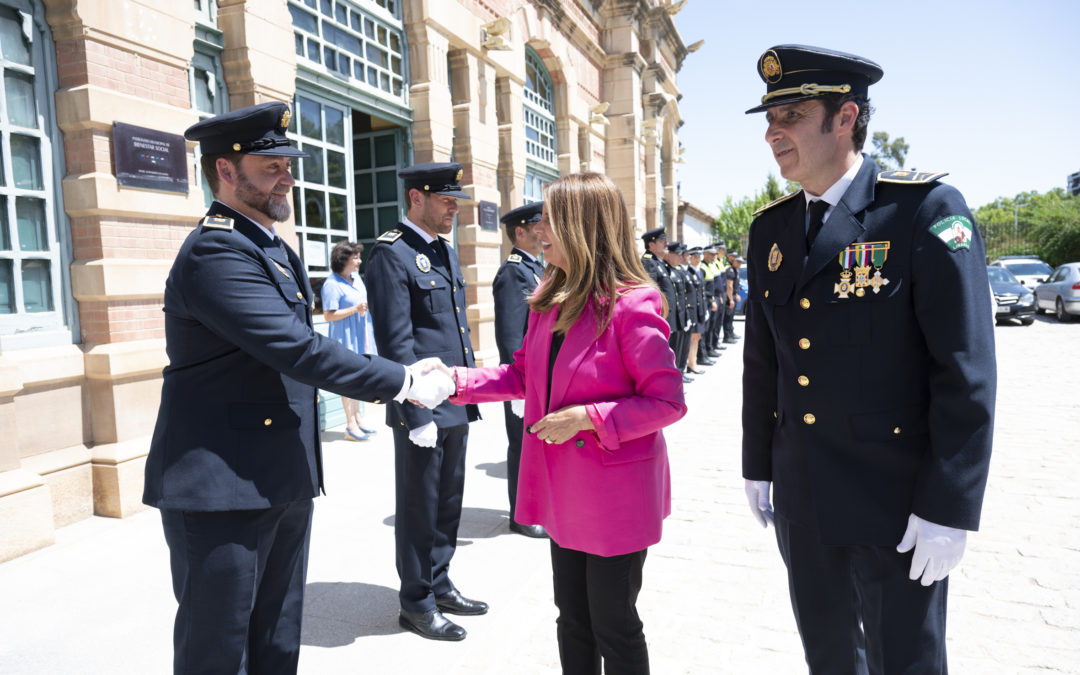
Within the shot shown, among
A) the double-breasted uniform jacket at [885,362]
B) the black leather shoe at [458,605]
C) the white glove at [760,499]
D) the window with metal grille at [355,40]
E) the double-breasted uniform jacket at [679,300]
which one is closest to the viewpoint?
the double-breasted uniform jacket at [885,362]

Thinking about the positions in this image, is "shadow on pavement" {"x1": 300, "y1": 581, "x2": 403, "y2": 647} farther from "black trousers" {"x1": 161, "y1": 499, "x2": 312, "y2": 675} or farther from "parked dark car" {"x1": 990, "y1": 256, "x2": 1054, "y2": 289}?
"parked dark car" {"x1": 990, "y1": 256, "x2": 1054, "y2": 289}

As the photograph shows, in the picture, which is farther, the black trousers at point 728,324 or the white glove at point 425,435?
the black trousers at point 728,324

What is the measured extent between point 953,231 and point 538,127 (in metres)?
13.2

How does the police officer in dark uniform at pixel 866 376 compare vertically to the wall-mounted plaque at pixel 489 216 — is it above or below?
below

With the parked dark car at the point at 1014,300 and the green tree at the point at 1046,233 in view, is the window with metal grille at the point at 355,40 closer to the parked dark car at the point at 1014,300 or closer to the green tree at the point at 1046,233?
the parked dark car at the point at 1014,300

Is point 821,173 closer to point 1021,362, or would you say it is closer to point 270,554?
point 270,554

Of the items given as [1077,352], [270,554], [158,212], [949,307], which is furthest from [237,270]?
[1077,352]

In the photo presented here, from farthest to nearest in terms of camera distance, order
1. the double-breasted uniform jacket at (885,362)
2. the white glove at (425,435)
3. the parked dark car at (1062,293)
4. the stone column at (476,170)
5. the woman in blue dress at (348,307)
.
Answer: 1. the parked dark car at (1062,293)
2. the stone column at (476,170)
3. the woman in blue dress at (348,307)
4. the white glove at (425,435)
5. the double-breasted uniform jacket at (885,362)

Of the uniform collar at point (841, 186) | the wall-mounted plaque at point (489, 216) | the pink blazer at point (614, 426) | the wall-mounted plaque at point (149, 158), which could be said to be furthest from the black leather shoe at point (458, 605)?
the wall-mounted plaque at point (489, 216)

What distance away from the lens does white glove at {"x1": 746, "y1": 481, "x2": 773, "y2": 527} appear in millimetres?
2467

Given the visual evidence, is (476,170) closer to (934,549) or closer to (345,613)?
(345,613)

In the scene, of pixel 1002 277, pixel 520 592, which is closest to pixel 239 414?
pixel 520 592

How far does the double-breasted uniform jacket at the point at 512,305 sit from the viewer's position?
186 inches

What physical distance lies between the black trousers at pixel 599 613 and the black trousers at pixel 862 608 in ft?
1.72
